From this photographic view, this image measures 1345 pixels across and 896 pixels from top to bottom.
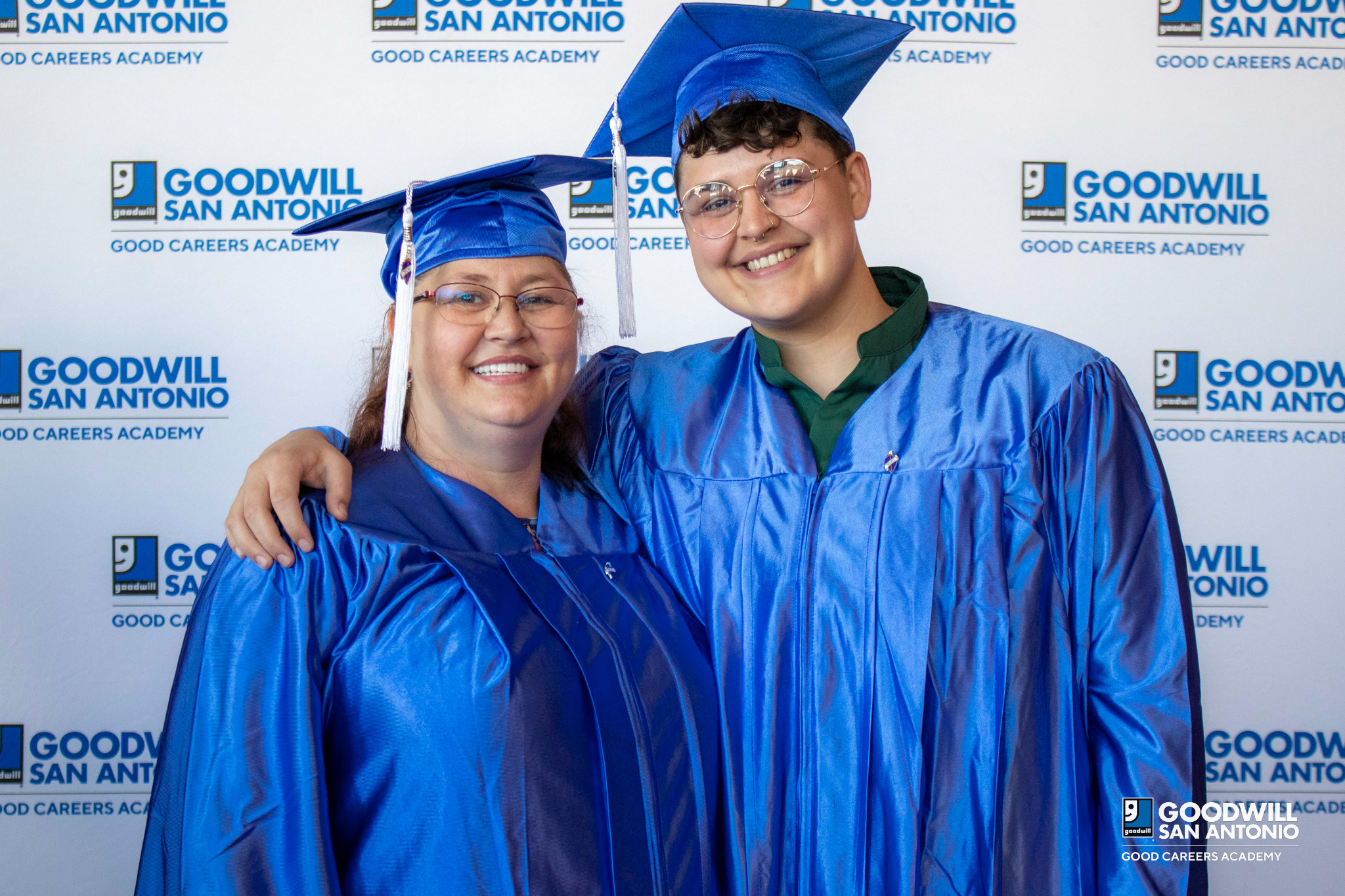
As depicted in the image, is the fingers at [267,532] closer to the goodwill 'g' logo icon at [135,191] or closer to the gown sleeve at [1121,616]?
the gown sleeve at [1121,616]

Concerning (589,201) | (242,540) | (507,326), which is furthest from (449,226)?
(589,201)

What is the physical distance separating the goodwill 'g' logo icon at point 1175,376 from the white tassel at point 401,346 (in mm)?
2155

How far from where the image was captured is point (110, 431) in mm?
2586

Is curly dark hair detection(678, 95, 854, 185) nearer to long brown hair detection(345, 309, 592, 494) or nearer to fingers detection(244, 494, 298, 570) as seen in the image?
long brown hair detection(345, 309, 592, 494)

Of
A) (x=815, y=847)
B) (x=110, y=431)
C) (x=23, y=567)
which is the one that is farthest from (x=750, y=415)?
(x=23, y=567)

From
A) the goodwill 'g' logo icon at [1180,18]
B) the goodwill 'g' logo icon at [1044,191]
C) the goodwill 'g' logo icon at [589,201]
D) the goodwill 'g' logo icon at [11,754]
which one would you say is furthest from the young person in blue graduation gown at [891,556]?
the goodwill 'g' logo icon at [11,754]

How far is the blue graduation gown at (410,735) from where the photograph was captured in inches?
47.1

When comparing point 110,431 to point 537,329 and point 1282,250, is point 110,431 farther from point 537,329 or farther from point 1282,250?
point 1282,250

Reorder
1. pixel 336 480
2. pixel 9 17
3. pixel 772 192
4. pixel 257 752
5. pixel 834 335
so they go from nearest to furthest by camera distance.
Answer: pixel 257 752, pixel 336 480, pixel 772 192, pixel 834 335, pixel 9 17

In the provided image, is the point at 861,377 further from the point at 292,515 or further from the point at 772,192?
the point at 292,515

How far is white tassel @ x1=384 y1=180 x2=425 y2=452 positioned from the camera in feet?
4.54

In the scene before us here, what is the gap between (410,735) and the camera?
1.25m

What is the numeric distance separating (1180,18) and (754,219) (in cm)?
193

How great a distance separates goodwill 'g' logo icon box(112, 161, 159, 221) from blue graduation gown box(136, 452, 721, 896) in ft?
5.64
